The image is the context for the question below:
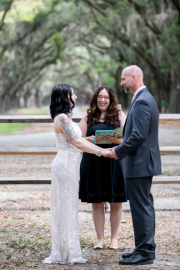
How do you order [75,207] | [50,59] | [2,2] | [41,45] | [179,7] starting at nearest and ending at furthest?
1. [75,207]
2. [179,7]
3. [2,2]
4. [41,45]
5. [50,59]

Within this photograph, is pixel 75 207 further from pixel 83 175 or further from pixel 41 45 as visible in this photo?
pixel 41 45

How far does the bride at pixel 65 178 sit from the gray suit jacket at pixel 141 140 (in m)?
0.31

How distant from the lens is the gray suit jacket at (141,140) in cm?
394

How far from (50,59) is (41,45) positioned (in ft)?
10.4

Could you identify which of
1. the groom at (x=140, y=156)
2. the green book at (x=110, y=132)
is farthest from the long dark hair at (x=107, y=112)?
the groom at (x=140, y=156)

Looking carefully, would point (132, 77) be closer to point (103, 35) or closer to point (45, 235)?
point (45, 235)

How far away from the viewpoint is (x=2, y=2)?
2425cm

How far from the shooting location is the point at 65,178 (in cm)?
418

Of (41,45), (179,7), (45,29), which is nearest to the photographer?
(179,7)

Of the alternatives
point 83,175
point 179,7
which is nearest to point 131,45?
point 179,7

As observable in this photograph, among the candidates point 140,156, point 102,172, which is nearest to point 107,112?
point 102,172

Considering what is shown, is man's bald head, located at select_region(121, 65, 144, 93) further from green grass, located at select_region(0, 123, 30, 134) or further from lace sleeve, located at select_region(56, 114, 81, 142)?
green grass, located at select_region(0, 123, 30, 134)

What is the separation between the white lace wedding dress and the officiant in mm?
400

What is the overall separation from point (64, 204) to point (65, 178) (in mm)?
263
